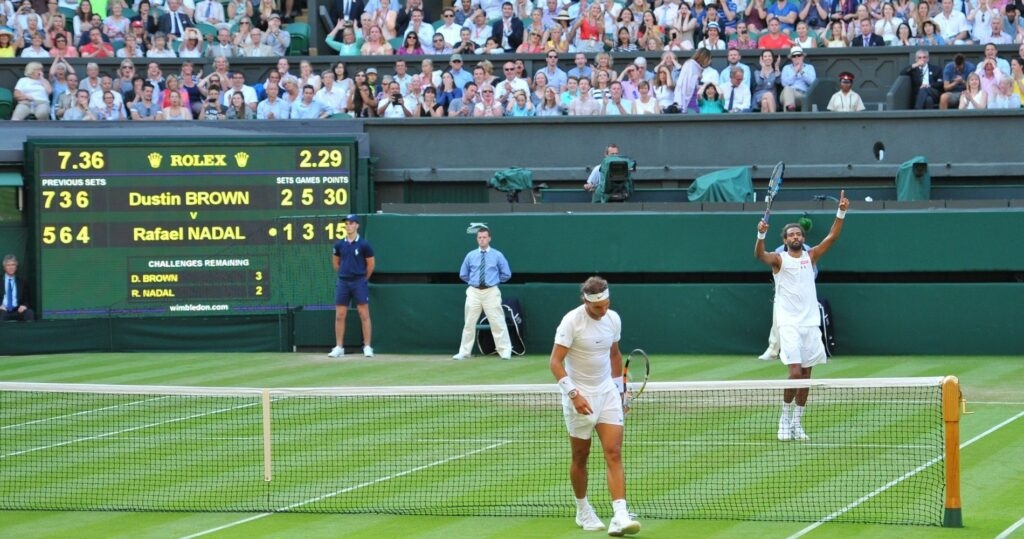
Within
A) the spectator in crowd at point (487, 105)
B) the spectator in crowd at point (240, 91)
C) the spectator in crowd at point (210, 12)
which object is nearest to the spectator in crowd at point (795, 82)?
the spectator in crowd at point (487, 105)

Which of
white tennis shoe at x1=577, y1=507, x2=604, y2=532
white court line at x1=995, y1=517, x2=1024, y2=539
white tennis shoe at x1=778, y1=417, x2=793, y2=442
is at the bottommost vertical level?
white tennis shoe at x1=577, y1=507, x2=604, y2=532

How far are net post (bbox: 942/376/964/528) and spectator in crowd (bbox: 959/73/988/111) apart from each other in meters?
14.3

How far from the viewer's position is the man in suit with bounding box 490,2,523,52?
2664 centimetres

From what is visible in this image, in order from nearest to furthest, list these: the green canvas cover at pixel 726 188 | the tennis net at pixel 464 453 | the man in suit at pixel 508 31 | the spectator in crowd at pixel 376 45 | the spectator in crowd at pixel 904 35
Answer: the tennis net at pixel 464 453 → the green canvas cover at pixel 726 188 → the spectator in crowd at pixel 904 35 → the man in suit at pixel 508 31 → the spectator in crowd at pixel 376 45

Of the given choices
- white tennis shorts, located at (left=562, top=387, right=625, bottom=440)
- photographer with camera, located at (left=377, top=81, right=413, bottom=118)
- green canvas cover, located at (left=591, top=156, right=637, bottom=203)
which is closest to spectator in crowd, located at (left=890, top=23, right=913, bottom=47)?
green canvas cover, located at (left=591, top=156, right=637, bottom=203)

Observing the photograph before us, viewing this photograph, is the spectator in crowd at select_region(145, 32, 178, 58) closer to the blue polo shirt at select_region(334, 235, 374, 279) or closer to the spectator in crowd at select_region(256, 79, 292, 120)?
the spectator in crowd at select_region(256, 79, 292, 120)

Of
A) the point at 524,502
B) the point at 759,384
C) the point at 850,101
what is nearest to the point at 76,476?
the point at 524,502

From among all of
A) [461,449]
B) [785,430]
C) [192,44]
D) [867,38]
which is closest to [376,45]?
[192,44]

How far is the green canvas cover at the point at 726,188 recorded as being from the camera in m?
22.7

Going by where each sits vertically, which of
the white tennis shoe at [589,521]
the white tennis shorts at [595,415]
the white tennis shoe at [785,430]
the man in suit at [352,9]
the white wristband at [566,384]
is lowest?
the white tennis shoe at [589,521]

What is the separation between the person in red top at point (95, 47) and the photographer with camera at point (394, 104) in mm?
5156

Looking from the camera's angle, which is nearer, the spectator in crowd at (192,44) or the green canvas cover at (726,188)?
the green canvas cover at (726,188)

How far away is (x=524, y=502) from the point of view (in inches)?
454

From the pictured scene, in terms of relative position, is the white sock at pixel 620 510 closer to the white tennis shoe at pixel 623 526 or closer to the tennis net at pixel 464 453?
the white tennis shoe at pixel 623 526
